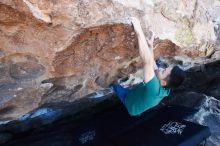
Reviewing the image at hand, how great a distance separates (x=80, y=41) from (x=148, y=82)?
19.6 inches

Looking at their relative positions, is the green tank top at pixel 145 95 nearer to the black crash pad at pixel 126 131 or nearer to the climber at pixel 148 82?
the climber at pixel 148 82

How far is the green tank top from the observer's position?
196 centimetres

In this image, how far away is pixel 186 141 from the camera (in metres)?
2.24

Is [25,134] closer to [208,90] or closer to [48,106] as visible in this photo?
[48,106]

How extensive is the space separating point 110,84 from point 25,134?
93 cm

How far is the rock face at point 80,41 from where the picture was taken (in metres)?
1.70

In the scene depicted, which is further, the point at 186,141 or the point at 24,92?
the point at 186,141

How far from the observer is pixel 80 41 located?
6.33 feet

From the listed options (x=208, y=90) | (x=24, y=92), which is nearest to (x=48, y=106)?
(x=24, y=92)

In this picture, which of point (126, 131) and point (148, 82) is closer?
point (148, 82)

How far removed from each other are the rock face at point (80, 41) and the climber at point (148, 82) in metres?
0.15

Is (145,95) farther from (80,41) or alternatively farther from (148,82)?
(80,41)

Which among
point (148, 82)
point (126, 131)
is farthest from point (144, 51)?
point (126, 131)

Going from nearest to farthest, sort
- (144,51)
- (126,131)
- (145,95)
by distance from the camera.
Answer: (144,51) → (145,95) → (126,131)
